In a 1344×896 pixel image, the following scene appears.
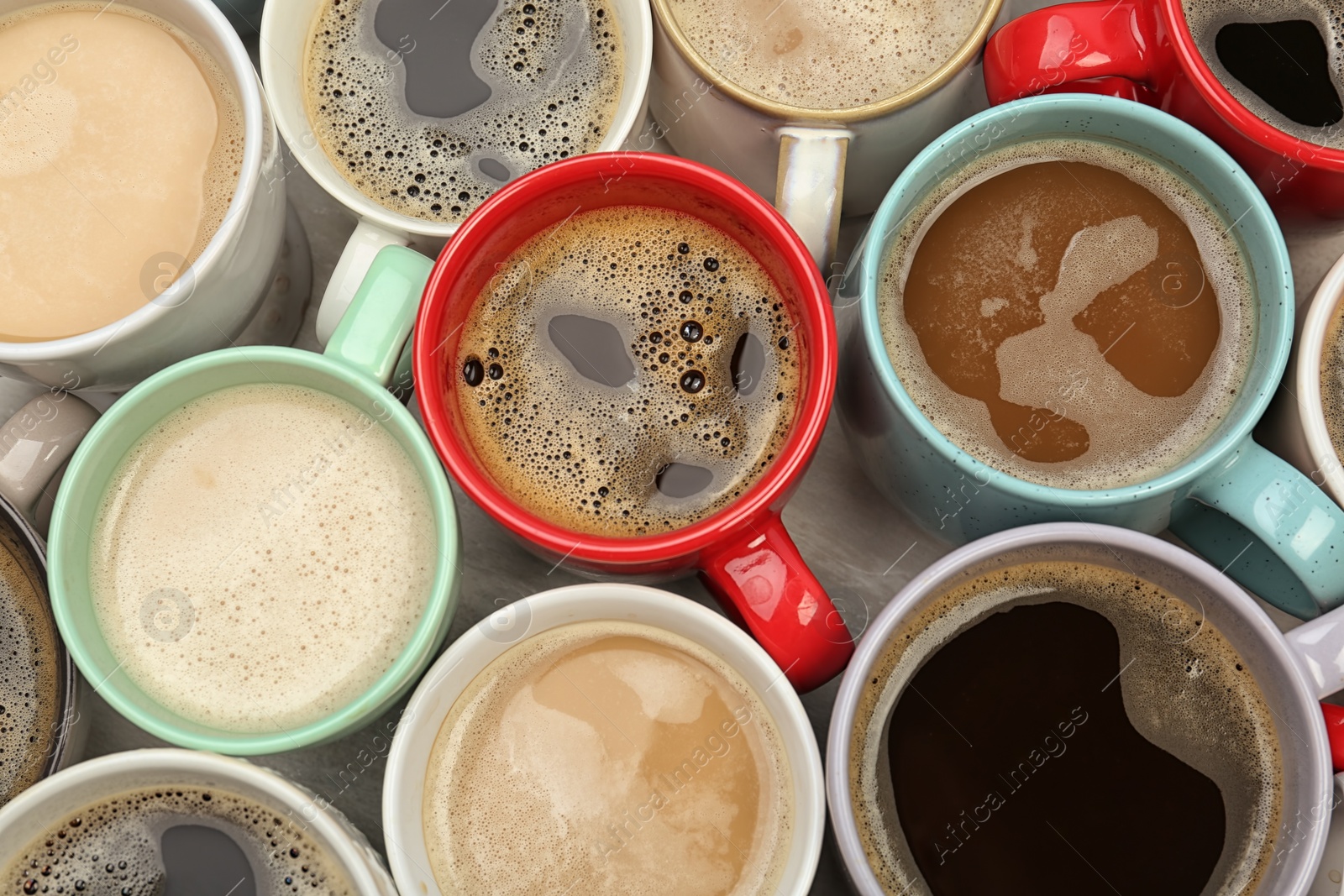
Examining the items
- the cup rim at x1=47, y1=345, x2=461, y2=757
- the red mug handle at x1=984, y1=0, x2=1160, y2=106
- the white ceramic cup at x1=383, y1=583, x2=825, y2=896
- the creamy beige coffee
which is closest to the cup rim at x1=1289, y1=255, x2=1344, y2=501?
the red mug handle at x1=984, y1=0, x2=1160, y2=106

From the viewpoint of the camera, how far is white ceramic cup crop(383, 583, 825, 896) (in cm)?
99

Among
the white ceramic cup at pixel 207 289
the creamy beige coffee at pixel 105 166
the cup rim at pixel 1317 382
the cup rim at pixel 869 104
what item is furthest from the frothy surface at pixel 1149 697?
the creamy beige coffee at pixel 105 166

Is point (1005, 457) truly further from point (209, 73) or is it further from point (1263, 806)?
point (209, 73)

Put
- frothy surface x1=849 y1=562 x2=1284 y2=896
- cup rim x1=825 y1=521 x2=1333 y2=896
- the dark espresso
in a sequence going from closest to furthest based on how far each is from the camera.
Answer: cup rim x1=825 y1=521 x2=1333 y2=896 < frothy surface x1=849 y1=562 x2=1284 y2=896 < the dark espresso

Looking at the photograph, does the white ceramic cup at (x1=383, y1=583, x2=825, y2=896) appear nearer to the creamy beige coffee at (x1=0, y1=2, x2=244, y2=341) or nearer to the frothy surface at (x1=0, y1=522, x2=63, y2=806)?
the frothy surface at (x1=0, y1=522, x2=63, y2=806)

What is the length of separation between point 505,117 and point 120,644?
671 millimetres

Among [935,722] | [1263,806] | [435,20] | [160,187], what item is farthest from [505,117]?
[1263,806]

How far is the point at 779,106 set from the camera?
43.9 inches

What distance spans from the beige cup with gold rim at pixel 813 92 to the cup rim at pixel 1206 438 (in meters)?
0.07

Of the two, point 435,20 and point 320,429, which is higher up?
point 435,20

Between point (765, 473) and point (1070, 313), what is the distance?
1.19 feet

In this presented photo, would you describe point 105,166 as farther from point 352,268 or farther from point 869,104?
point 869,104

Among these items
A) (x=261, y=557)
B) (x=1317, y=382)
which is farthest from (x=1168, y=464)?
(x=261, y=557)

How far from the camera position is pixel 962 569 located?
3.33 ft
